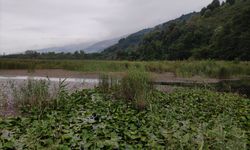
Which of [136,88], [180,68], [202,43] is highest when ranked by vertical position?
[202,43]

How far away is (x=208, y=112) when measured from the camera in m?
9.89

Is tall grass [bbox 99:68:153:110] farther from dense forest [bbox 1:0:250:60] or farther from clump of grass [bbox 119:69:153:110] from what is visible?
dense forest [bbox 1:0:250:60]

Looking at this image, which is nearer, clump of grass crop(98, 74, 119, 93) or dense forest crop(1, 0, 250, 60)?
clump of grass crop(98, 74, 119, 93)

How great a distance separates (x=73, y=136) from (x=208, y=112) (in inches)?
190

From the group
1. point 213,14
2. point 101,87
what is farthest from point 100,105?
point 213,14

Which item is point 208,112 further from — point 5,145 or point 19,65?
point 19,65

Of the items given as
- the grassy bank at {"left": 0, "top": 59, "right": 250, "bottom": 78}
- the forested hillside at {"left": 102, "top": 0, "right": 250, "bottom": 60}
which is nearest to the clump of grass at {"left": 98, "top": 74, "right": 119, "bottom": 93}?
the grassy bank at {"left": 0, "top": 59, "right": 250, "bottom": 78}

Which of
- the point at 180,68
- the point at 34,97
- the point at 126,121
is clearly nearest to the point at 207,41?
the point at 180,68

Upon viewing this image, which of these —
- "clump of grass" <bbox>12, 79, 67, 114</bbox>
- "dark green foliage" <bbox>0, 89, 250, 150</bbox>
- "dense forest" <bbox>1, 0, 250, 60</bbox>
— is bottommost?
"dark green foliage" <bbox>0, 89, 250, 150</bbox>

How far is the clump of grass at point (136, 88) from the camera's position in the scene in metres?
10.1

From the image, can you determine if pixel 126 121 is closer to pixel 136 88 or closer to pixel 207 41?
pixel 136 88

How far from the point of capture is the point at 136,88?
10750 mm

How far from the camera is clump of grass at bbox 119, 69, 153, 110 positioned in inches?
398

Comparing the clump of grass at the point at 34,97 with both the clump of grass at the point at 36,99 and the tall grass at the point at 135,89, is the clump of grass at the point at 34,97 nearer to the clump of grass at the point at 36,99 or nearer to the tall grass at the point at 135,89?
the clump of grass at the point at 36,99
